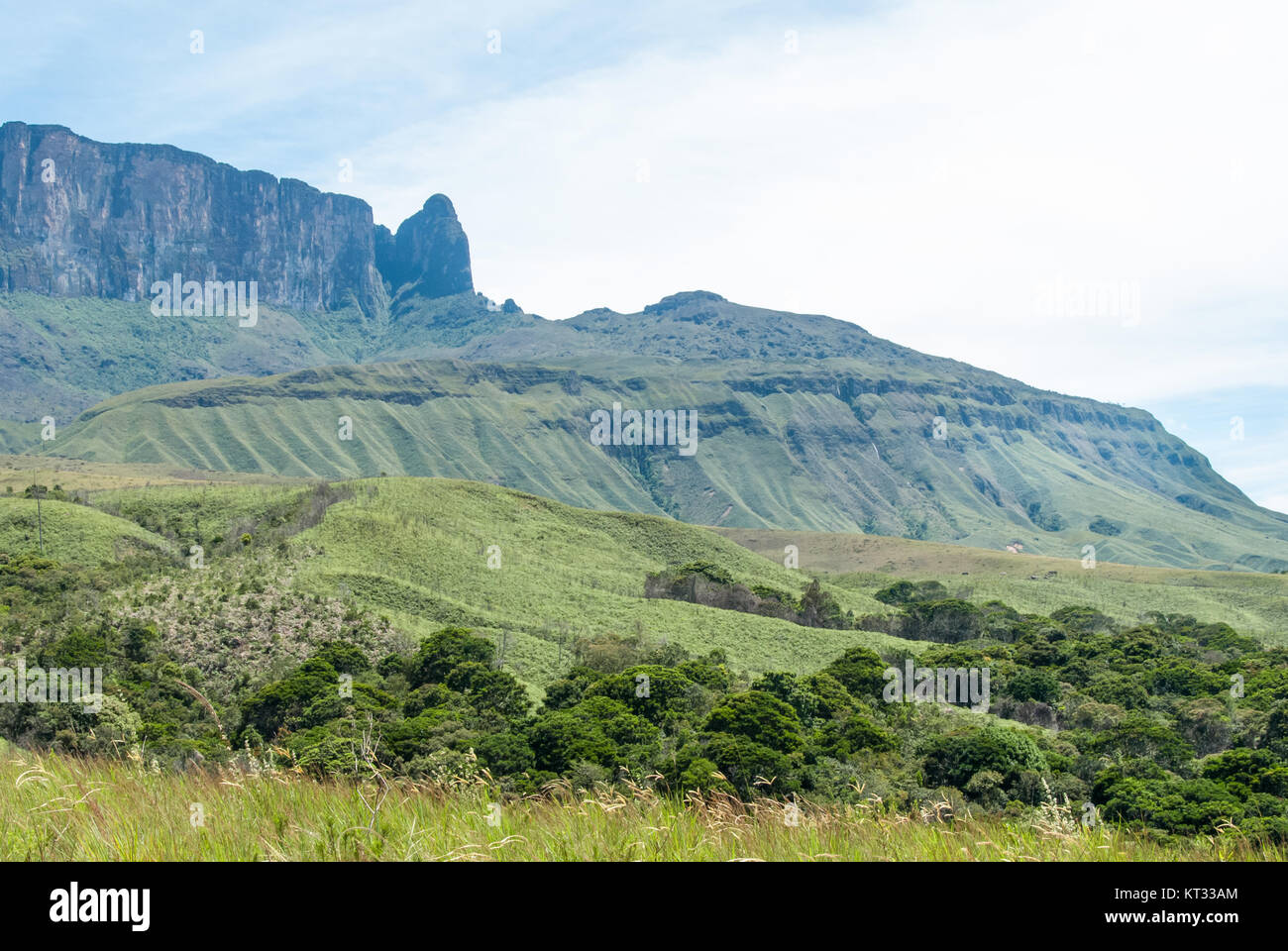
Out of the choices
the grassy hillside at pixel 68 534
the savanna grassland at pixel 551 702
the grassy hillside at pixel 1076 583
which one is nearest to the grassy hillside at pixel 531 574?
the savanna grassland at pixel 551 702

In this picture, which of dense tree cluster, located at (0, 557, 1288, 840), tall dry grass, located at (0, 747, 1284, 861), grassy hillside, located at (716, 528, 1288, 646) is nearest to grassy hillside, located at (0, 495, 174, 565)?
dense tree cluster, located at (0, 557, 1288, 840)

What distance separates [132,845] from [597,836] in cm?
244

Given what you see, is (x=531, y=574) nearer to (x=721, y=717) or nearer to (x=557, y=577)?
(x=557, y=577)

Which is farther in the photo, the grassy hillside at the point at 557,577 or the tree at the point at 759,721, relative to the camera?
the grassy hillside at the point at 557,577

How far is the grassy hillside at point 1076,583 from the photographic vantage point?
131 meters

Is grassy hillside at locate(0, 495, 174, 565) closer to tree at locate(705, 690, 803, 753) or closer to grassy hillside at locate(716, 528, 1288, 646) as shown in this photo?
tree at locate(705, 690, 803, 753)

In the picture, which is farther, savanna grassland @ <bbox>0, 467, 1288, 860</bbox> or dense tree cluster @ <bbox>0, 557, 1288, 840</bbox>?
dense tree cluster @ <bbox>0, 557, 1288, 840</bbox>

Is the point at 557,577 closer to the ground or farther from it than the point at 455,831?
closer to the ground

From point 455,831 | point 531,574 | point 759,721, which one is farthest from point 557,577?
point 455,831

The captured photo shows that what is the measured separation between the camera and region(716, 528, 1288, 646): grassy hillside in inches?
5162

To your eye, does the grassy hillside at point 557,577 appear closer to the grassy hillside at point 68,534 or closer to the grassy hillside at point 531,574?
the grassy hillside at point 531,574

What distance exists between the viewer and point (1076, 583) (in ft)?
488
